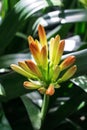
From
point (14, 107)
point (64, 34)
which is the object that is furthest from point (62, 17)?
point (14, 107)

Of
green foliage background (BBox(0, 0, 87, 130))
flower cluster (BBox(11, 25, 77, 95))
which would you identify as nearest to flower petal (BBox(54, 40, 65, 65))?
flower cluster (BBox(11, 25, 77, 95))

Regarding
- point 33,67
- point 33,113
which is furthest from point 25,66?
point 33,113

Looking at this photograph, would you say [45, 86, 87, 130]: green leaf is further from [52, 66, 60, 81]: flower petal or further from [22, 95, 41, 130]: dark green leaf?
[52, 66, 60, 81]: flower petal

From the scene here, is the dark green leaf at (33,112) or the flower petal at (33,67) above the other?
the flower petal at (33,67)

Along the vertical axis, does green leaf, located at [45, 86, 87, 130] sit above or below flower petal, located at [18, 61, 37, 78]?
below

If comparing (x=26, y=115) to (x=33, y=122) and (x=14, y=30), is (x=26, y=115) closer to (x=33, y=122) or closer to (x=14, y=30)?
(x=33, y=122)

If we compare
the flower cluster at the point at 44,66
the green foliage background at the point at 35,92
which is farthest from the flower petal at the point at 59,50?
the green foliage background at the point at 35,92

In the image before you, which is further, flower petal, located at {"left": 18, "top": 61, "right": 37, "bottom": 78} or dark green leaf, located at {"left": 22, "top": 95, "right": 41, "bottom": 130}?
dark green leaf, located at {"left": 22, "top": 95, "right": 41, "bottom": 130}

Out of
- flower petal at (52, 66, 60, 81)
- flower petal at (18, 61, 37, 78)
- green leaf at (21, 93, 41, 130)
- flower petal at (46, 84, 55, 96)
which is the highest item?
flower petal at (18, 61, 37, 78)

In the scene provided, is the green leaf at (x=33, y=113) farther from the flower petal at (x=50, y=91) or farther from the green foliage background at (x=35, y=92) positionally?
the flower petal at (x=50, y=91)
